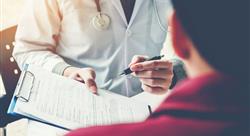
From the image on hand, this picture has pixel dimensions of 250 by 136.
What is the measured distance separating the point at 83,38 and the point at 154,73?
308 millimetres

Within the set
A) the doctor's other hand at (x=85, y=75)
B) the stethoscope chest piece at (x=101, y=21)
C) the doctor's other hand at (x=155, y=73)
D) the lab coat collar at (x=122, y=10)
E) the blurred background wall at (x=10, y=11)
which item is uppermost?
the lab coat collar at (x=122, y=10)

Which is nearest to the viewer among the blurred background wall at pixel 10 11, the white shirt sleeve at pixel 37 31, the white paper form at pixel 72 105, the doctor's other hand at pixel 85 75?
the white paper form at pixel 72 105

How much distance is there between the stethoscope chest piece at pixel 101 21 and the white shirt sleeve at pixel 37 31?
12 cm

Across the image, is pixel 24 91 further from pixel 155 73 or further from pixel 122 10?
pixel 122 10

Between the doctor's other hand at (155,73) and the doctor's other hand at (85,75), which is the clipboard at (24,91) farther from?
the doctor's other hand at (155,73)

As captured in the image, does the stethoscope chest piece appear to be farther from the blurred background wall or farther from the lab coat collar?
the blurred background wall

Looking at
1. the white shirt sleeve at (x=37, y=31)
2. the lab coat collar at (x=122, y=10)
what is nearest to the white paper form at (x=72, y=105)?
the white shirt sleeve at (x=37, y=31)

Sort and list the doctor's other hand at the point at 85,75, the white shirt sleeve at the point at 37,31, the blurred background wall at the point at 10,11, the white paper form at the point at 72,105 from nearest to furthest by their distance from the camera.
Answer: the white paper form at the point at 72,105
the doctor's other hand at the point at 85,75
the white shirt sleeve at the point at 37,31
the blurred background wall at the point at 10,11

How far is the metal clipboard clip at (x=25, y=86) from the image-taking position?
2.97 feet

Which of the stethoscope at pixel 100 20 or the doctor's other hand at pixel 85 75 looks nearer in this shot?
the doctor's other hand at pixel 85 75

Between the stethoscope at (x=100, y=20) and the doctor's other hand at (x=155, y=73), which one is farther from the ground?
the stethoscope at (x=100, y=20)

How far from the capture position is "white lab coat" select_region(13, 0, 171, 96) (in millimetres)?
1217

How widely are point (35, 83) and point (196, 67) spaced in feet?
2.25

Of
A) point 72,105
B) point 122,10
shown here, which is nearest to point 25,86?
point 72,105
